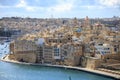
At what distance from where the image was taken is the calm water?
2588 cm

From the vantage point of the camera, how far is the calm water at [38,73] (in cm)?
2588

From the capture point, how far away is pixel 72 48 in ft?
102

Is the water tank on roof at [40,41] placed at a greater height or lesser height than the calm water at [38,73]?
greater

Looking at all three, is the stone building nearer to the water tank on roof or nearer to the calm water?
the water tank on roof

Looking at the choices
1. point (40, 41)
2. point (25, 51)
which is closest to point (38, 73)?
point (25, 51)

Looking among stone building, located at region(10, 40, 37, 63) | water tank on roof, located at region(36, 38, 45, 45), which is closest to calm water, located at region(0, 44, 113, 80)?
stone building, located at region(10, 40, 37, 63)

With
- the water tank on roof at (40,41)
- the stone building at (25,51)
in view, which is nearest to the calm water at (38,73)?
the stone building at (25,51)

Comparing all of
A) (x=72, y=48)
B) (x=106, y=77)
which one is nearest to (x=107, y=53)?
(x=72, y=48)

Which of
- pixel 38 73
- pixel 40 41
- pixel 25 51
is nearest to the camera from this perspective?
pixel 38 73

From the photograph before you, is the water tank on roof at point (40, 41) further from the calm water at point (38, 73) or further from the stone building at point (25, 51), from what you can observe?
the calm water at point (38, 73)

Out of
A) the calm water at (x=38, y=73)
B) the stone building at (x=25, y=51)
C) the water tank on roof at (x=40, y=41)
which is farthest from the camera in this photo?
the water tank on roof at (x=40, y=41)

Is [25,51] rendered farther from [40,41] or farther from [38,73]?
[38,73]

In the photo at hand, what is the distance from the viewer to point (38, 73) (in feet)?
Result: 91.6

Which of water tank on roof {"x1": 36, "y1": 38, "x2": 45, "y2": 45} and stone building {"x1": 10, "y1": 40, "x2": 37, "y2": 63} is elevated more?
water tank on roof {"x1": 36, "y1": 38, "x2": 45, "y2": 45}
